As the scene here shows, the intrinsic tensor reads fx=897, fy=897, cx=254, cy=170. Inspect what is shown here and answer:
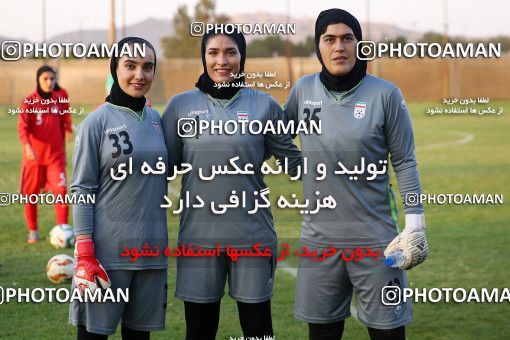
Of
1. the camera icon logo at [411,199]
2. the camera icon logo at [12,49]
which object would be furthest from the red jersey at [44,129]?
the camera icon logo at [411,199]

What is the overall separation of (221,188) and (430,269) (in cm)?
476

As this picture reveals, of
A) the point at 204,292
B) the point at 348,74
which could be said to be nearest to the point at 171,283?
the point at 204,292

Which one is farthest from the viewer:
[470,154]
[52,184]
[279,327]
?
[470,154]

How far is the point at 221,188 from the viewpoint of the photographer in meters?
4.75

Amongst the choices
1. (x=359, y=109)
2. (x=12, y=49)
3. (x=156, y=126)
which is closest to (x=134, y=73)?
(x=156, y=126)

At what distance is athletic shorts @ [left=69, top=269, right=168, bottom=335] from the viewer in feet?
15.5

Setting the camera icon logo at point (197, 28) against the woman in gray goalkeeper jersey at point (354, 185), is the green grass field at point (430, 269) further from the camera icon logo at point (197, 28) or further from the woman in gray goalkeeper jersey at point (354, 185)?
the woman in gray goalkeeper jersey at point (354, 185)

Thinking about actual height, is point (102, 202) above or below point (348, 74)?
below

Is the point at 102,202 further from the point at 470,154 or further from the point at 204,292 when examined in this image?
the point at 470,154

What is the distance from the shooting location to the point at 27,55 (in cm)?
643

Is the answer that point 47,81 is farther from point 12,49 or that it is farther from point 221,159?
point 221,159

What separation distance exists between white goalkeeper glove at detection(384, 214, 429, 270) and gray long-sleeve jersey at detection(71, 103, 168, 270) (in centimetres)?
122

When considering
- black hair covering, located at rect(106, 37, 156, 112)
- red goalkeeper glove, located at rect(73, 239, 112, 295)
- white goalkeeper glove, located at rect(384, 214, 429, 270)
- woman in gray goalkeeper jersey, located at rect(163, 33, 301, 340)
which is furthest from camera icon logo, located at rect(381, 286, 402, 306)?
black hair covering, located at rect(106, 37, 156, 112)

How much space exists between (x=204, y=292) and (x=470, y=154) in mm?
17802
